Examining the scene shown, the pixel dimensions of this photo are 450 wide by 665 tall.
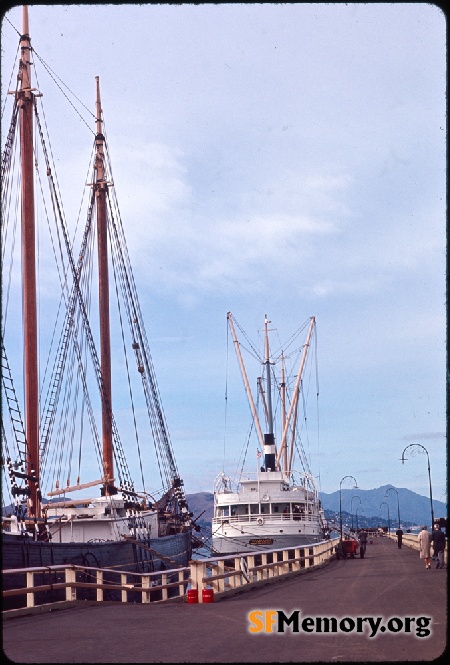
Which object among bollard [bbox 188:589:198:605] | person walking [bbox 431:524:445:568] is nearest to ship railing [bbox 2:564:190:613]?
bollard [bbox 188:589:198:605]

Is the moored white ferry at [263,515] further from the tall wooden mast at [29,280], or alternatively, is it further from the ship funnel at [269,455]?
the tall wooden mast at [29,280]

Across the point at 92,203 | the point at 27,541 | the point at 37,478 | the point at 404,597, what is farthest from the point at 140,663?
the point at 92,203

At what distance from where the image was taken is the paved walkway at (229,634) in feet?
36.1

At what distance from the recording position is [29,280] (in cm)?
3378

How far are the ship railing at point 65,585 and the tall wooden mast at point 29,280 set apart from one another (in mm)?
4740

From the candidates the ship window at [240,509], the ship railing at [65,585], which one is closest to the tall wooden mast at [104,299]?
the ship railing at [65,585]

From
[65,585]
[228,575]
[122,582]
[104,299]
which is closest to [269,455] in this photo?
[104,299]

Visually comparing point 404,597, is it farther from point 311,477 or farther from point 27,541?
point 311,477

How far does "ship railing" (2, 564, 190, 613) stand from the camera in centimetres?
1828

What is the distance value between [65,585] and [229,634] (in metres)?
7.48

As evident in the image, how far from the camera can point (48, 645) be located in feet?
41.7

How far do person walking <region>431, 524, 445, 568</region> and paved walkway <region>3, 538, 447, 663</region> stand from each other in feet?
36.3

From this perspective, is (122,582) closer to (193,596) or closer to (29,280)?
(193,596)

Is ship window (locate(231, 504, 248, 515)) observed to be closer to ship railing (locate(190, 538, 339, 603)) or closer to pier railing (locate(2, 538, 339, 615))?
pier railing (locate(2, 538, 339, 615))
